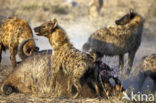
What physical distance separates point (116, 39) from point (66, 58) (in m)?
2.54

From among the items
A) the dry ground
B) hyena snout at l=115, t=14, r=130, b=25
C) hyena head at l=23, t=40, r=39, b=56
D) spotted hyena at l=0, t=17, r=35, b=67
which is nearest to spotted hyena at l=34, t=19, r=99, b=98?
the dry ground

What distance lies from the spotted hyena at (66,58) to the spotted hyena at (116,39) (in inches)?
85.7

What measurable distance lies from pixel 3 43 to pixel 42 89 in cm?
199

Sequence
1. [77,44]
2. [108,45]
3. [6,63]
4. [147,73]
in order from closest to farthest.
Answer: [147,73] → [108,45] → [6,63] → [77,44]

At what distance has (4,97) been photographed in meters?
4.84

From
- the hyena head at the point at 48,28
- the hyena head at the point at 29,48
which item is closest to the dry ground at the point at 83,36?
the hyena head at the point at 29,48

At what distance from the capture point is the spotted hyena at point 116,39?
677 cm

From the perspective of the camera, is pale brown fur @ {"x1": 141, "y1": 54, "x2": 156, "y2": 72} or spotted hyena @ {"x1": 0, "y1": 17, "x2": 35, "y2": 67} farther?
spotted hyena @ {"x1": 0, "y1": 17, "x2": 35, "y2": 67}

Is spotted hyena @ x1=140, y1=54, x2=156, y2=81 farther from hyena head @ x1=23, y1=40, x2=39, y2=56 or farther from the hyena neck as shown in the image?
hyena head @ x1=23, y1=40, x2=39, y2=56

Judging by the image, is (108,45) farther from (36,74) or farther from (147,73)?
(36,74)

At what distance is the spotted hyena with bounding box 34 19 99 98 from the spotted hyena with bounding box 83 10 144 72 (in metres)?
2.18

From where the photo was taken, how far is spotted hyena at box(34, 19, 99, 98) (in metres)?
4.39

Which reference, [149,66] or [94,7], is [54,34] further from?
[94,7]

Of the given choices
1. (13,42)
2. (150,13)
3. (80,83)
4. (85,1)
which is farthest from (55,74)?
(85,1)
